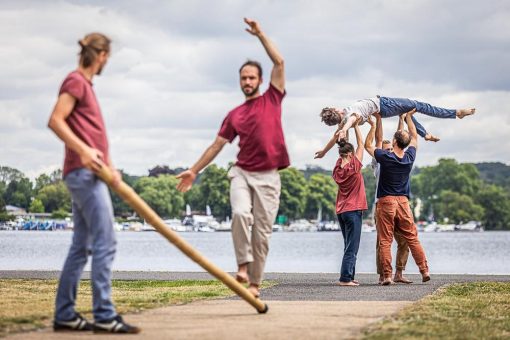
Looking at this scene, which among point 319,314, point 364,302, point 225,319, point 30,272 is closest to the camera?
point 225,319

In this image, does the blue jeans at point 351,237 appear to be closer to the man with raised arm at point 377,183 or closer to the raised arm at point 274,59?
the man with raised arm at point 377,183

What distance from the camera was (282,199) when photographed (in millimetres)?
188000

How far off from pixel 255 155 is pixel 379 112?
242 inches

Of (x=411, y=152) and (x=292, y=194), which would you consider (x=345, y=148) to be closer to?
(x=411, y=152)

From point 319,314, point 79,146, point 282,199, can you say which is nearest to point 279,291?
point 319,314

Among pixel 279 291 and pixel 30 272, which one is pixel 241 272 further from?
pixel 30 272

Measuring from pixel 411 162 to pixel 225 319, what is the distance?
25.0ft

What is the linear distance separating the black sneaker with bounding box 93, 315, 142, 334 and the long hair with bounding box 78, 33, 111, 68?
2.04 m

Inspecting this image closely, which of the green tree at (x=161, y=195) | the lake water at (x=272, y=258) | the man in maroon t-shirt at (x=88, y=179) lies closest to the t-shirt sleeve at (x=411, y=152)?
the man in maroon t-shirt at (x=88, y=179)

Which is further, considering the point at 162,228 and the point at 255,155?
the point at 255,155

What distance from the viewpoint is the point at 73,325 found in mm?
8734

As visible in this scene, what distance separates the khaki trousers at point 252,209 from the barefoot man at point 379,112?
4162 mm

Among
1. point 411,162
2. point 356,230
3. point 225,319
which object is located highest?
point 411,162

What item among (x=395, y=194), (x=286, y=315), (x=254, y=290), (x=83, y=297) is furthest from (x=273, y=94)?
(x=395, y=194)
